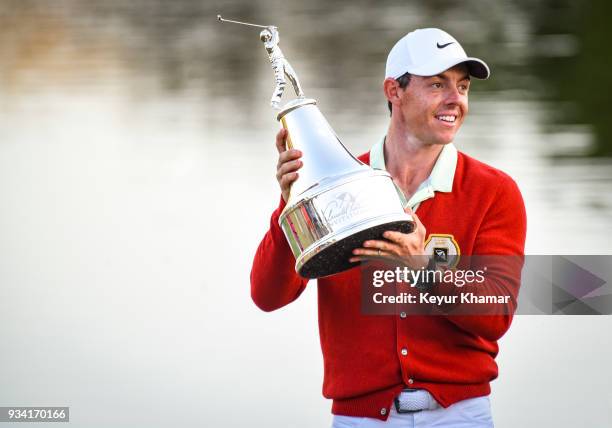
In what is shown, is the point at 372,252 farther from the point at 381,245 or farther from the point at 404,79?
the point at 404,79

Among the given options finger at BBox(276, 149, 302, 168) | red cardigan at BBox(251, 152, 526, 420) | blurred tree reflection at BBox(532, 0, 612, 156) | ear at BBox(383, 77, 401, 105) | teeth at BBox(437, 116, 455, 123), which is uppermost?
blurred tree reflection at BBox(532, 0, 612, 156)

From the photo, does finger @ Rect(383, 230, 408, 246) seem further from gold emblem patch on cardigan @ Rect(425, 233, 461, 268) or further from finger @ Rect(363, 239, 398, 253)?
gold emblem patch on cardigan @ Rect(425, 233, 461, 268)

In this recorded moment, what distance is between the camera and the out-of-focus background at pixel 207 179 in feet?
9.12

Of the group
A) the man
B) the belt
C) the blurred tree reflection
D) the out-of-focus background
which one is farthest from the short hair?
the blurred tree reflection

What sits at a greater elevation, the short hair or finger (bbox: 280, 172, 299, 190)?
the short hair

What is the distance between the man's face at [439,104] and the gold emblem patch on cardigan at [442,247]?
0.18 metres

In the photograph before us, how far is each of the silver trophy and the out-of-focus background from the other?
998mm

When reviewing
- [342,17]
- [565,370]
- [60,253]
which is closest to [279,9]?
[342,17]

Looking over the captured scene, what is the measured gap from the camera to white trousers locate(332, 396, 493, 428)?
1.95 m

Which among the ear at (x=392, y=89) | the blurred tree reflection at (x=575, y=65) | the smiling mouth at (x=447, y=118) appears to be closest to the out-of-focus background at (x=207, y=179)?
the blurred tree reflection at (x=575, y=65)

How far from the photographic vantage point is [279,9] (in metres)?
2.93

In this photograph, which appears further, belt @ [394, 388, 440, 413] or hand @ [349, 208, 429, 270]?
belt @ [394, 388, 440, 413]

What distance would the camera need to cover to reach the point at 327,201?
5.66 feet

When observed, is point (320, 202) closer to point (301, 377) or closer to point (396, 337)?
point (396, 337)
